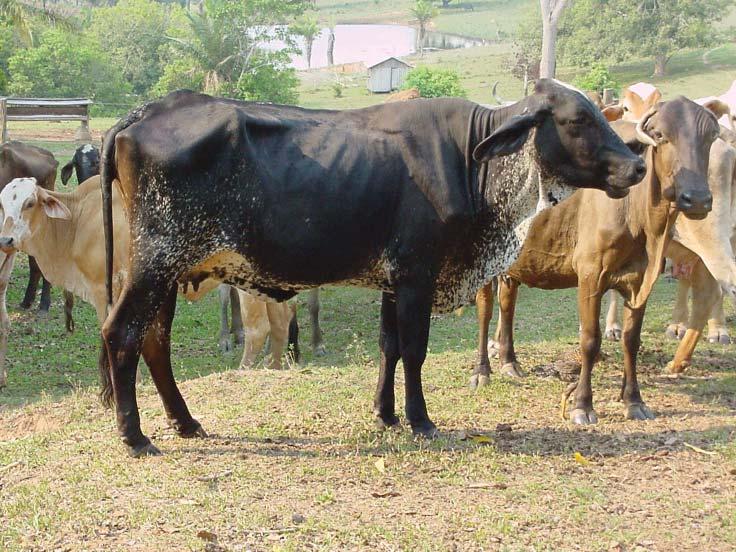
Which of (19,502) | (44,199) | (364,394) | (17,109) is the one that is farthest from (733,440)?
(17,109)

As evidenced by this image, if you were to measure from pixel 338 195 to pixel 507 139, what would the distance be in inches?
41.4

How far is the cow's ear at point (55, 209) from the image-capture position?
9.43 meters

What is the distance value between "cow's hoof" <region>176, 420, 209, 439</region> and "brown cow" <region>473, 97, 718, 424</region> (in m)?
2.56

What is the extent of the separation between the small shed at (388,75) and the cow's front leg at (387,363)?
56.6 m

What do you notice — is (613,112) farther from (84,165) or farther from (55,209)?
(84,165)

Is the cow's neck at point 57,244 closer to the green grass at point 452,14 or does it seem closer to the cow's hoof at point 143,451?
the cow's hoof at point 143,451

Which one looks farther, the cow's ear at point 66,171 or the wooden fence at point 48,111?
the wooden fence at point 48,111

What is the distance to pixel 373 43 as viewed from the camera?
10994 cm

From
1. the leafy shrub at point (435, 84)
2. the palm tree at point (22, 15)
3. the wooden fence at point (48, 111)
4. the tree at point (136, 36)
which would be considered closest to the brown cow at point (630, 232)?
the palm tree at point (22, 15)

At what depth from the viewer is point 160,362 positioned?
632 cm

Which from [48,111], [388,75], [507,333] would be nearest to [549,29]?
[48,111]

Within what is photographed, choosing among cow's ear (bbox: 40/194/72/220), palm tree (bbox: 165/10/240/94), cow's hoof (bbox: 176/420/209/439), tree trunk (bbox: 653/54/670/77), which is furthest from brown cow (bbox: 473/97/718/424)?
tree trunk (bbox: 653/54/670/77)

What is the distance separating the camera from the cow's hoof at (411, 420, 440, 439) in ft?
20.9

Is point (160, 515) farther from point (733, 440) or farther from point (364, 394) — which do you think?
point (733, 440)
